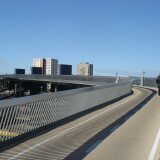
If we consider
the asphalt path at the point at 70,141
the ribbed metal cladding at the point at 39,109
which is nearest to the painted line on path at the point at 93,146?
the asphalt path at the point at 70,141

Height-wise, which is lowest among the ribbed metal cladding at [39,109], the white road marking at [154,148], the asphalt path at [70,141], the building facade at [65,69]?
the asphalt path at [70,141]

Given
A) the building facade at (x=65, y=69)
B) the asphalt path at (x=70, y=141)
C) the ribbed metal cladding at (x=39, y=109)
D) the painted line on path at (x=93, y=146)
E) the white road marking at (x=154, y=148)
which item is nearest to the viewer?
the white road marking at (x=154, y=148)

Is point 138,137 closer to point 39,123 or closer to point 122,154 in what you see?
point 122,154

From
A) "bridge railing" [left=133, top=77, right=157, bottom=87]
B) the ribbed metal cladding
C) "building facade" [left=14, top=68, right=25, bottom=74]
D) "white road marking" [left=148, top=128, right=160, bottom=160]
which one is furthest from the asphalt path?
"building facade" [left=14, top=68, right=25, bottom=74]

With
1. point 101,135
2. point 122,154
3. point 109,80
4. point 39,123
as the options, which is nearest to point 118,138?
point 101,135

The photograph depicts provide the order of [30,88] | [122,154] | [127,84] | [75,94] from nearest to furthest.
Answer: [122,154], [75,94], [127,84], [30,88]

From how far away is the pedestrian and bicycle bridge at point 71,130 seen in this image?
881 cm

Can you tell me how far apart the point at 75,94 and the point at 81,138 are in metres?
5.63

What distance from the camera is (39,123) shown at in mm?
11719

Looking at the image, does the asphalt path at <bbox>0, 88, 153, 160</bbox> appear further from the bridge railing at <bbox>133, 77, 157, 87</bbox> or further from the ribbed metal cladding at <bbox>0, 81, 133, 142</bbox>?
the bridge railing at <bbox>133, 77, 157, 87</bbox>

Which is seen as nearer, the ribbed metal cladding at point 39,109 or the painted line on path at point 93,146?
the painted line on path at point 93,146

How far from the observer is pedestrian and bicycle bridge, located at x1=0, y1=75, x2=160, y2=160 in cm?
881

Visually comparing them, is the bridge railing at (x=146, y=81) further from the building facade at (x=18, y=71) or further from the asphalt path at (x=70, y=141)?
the building facade at (x=18, y=71)

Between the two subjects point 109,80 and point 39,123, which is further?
point 109,80
